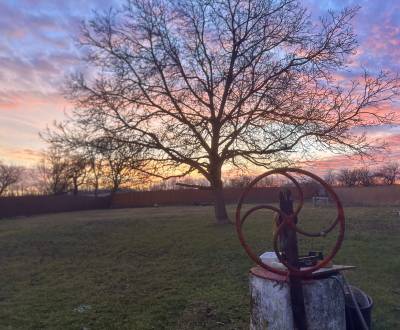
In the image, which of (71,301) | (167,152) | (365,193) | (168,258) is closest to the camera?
(71,301)

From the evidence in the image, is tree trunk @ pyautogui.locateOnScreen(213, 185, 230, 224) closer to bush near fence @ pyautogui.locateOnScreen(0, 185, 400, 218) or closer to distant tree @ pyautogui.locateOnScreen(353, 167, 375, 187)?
bush near fence @ pyautogui.locateOnScreen(0, 185, 400, 218)

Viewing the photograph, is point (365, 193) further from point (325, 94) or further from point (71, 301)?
point (71, 301)

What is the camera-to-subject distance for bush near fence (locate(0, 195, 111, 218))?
40969 mm

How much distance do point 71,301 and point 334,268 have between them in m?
5.37

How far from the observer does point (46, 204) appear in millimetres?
45062

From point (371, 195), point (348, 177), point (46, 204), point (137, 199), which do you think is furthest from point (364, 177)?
point (46, 204)

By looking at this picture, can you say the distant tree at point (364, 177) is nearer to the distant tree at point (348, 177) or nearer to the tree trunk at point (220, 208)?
the distant tree at point (348, 177)

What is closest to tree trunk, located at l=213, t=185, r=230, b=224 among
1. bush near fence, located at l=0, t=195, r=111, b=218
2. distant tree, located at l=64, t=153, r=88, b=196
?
distant tree, located at l=64, t=153, r=88, b=196

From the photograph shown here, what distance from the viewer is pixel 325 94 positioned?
17.5 metres

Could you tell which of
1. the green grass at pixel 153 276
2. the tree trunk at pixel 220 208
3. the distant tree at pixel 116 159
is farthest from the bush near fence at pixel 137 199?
the distant tree at pixel 116 159

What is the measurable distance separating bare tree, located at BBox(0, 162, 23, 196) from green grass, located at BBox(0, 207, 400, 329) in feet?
232

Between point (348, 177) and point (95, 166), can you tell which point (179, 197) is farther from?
point (95, 166)

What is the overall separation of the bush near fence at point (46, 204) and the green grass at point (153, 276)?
78.6ft

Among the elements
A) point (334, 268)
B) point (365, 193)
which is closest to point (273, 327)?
point (334, 268)
